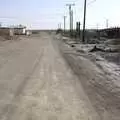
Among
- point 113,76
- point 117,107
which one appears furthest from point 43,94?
point 113,76

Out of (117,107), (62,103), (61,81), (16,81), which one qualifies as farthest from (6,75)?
(117,107)

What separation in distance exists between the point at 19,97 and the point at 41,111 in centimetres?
177

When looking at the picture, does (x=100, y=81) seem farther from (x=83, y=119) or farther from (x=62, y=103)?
(x=83, y=119)

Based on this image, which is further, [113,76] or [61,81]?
[113,76]

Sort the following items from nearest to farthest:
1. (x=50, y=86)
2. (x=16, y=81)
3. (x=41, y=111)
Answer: (x=41, y=111) → (x=50, y=86) → (x=16, y=81)

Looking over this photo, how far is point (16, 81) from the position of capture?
11688 mm

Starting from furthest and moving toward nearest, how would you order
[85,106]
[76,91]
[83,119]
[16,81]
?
[16,81] → [76,91] → [85,106] → [83,119]

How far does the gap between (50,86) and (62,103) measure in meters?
2.68

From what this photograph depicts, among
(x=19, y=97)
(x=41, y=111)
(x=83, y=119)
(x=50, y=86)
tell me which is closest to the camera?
(x=83, y=119)

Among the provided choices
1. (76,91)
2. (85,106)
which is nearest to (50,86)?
(76,91)

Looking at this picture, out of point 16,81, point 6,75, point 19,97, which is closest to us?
point 19,97

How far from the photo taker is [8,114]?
694 cm

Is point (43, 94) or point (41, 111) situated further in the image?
point (43, 94)

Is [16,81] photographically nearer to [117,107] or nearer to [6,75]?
[6,75]
